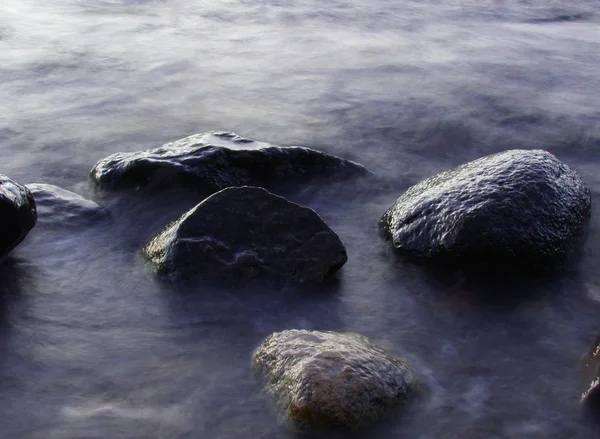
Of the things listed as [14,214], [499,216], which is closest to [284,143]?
[499,216]

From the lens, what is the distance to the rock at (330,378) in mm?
3381

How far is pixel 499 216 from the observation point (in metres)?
4.65

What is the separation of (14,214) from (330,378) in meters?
2.14

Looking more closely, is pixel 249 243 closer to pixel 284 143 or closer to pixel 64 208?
pixel 64 208

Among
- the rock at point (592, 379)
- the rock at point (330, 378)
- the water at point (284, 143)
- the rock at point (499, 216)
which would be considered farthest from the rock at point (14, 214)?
the rock at point (592, 379)

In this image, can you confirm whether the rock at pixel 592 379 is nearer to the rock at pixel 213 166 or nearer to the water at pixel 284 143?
the water at pixel 284 143

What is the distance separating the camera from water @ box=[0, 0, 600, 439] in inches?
144

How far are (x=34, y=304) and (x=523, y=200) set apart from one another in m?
2.77

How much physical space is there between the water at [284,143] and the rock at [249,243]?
0.15m

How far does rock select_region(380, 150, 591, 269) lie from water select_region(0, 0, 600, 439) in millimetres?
158

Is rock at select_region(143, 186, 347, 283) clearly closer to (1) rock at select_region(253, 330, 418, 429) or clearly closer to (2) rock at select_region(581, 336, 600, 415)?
(1) rock at select_region(253, 330, 418, 429)

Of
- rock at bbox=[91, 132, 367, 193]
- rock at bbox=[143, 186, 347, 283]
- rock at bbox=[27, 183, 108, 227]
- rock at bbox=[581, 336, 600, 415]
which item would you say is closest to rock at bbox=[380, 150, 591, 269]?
rock at bbox=[143, 186, 347, 283]

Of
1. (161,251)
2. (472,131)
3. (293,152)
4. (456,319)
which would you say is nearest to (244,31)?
(472,131)

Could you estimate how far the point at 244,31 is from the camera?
33.3 ft
